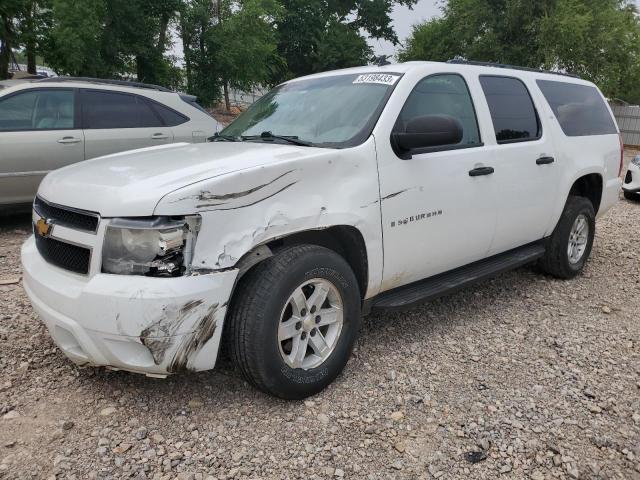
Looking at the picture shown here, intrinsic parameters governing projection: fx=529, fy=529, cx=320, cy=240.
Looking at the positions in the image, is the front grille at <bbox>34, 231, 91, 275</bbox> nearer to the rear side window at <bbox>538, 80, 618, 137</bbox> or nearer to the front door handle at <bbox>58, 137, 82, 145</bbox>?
the front door handle at <bbox>58, 137, 82, 145</bbox>

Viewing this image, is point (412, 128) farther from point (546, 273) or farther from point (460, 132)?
point (546, 273)

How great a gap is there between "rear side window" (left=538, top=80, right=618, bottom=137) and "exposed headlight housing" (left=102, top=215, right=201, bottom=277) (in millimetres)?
3538

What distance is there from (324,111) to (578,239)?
308 cm

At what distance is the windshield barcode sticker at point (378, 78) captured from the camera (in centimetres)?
334

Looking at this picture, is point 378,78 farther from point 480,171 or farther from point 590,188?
point 590,188

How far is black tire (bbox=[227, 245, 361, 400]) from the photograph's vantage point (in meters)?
2.52

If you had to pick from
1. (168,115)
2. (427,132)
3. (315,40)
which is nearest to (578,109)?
(427,132)

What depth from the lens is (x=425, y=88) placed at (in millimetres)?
3459

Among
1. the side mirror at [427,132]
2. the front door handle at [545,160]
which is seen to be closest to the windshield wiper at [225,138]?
the side mirror at [427,132]

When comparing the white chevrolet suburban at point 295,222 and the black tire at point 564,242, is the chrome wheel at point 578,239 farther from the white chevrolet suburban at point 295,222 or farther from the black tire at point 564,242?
the white chevrolet suburban at point 295,222

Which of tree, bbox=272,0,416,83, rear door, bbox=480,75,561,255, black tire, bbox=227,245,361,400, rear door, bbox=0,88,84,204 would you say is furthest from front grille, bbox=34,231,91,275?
tree, bbox=272,0,416,83

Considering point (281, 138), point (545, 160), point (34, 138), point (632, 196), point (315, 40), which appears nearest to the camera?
point (281, 138)

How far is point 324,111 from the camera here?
3391 millimetres

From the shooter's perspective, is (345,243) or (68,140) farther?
(68,140)
